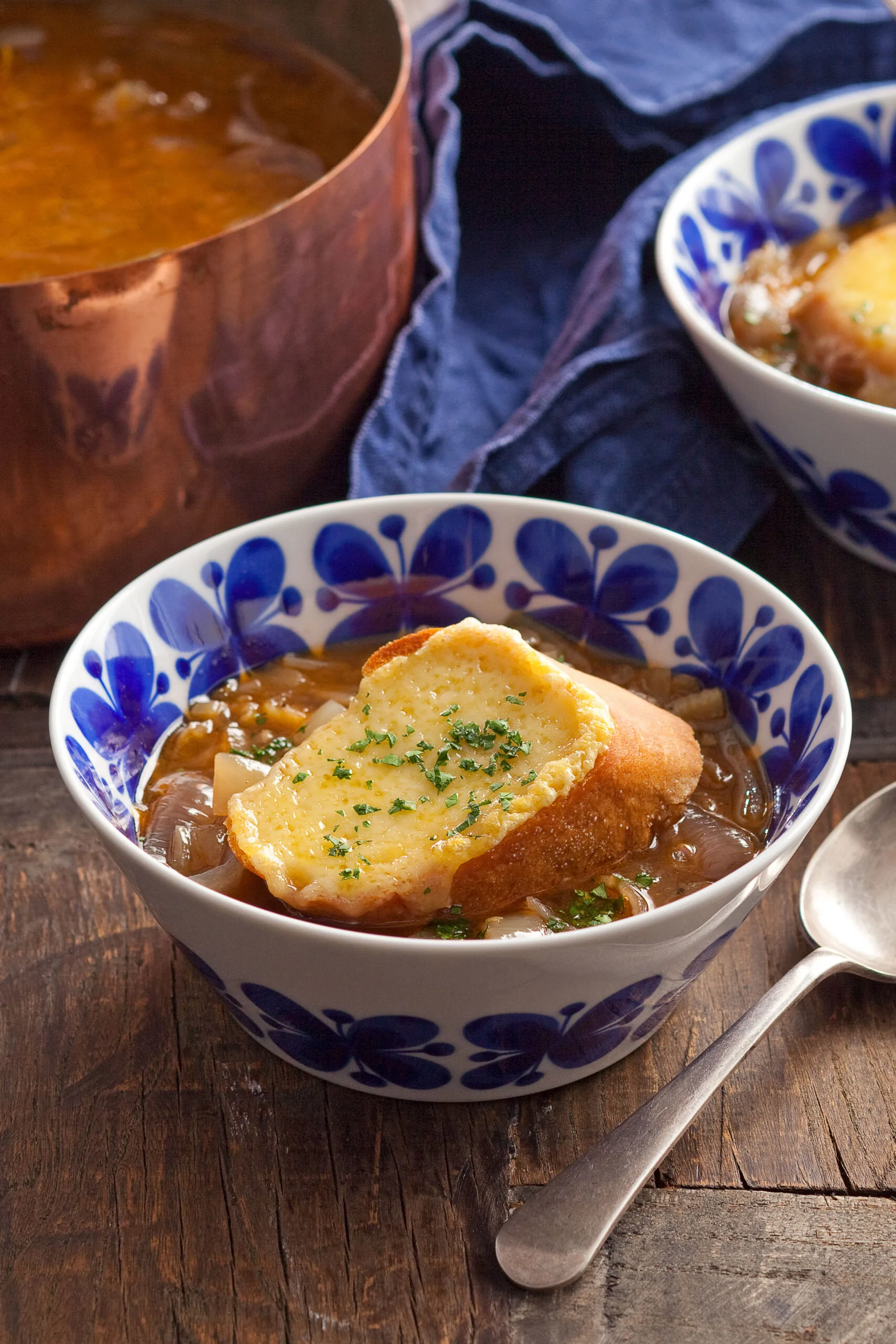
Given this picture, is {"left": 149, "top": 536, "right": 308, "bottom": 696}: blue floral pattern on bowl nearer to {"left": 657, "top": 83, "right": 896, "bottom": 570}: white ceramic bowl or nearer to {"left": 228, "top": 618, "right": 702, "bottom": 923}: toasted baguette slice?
{"left": 228, "top": 618, "right": 702, "bottom": 923}: toasted baguette slice

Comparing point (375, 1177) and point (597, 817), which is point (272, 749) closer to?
point (597, 817)

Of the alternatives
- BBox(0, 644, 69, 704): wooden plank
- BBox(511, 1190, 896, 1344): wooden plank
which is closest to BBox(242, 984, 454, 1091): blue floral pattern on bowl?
BBox(511, 1190, 896, 1344): wooden plank

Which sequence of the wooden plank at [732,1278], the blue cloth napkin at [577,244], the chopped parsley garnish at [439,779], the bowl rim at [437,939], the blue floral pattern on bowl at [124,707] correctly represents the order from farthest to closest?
1. the blue cloth napkin at [577,244]
2. the blue floral pattern on bowl at [124,707]
3. the chopped parsley garnish at [439,779]
4. the wooden plank at [732,1278]
5. the bowl rim at [437,939]

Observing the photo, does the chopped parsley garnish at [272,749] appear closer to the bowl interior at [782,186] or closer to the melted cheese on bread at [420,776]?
the melted cheese on bread at [420,776]

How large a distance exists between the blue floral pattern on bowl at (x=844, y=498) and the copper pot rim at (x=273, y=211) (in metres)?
0.98

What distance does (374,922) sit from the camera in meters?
1.92

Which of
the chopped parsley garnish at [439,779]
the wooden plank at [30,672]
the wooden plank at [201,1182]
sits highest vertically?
the chopped parsley garnish at [439,779]

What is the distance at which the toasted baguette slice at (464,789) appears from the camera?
190 centimetres

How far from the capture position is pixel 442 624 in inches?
99.5

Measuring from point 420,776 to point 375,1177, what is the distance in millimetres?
561

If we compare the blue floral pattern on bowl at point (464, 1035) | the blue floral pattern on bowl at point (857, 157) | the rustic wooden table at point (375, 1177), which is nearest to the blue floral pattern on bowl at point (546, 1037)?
the blue floral pattern on bowl at point (464, 1035)

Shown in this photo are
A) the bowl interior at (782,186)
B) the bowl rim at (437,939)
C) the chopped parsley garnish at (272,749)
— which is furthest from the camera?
the bowl interior at (782,186)

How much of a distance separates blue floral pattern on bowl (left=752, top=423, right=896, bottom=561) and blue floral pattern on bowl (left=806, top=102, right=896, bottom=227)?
0.94 m

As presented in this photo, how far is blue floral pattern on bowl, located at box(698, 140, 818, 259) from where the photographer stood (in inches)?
130
